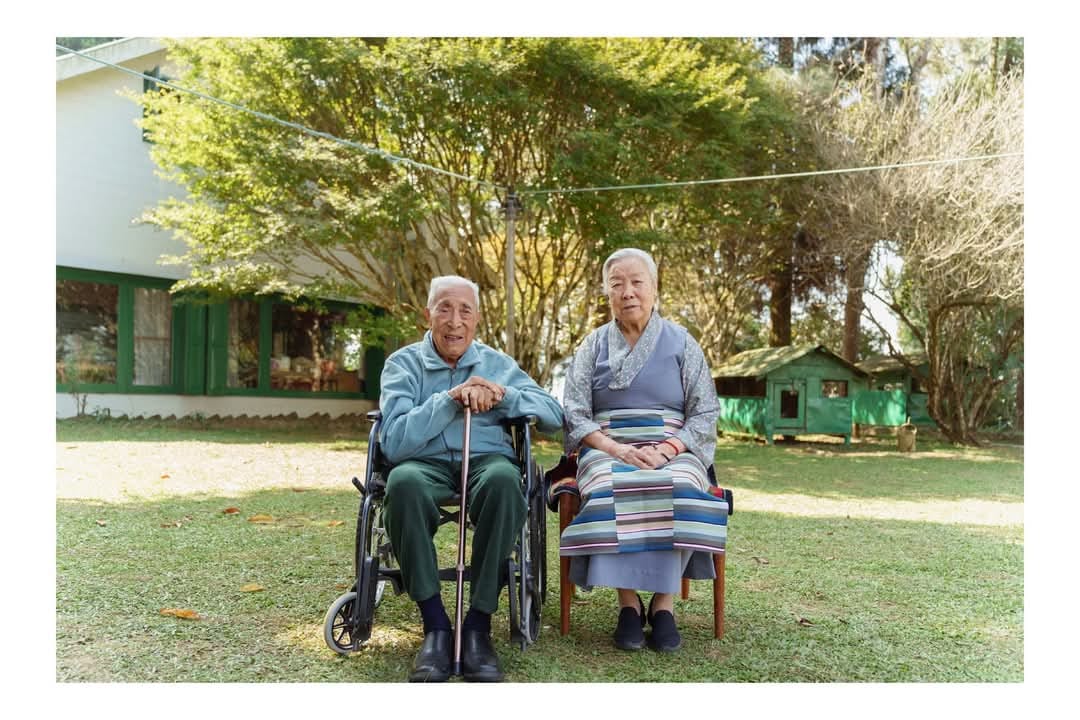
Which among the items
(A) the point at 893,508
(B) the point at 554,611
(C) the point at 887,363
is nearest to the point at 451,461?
(B) the point at 554,611

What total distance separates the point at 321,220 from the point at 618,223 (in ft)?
10.0

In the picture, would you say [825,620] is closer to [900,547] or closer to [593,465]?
[593,465]

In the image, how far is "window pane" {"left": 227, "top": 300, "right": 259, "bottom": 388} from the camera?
11930 millimetres

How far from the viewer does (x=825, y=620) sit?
3199 millimetres

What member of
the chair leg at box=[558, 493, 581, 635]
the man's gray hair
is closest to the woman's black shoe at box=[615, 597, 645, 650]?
the chair leg at box=[558, 493, 581, 635]

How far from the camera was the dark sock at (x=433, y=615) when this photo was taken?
8.64 feet

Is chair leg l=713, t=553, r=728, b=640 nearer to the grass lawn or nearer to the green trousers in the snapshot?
the grass lawn

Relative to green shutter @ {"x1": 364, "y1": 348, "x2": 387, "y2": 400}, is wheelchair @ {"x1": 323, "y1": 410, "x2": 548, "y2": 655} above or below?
below

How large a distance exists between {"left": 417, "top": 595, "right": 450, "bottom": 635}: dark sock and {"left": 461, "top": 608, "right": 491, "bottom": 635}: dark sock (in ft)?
0.18

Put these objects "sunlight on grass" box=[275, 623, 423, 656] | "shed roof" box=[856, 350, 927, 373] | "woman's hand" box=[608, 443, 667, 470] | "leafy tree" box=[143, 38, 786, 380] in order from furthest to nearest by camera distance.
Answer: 1. "shed roof" box=[856, 350, 927, 373]
2. "leafy tree" box=[143, 38, 786, 380]
3. "woman's hand" box=[608, 443, 667, 470]
4. "sunlight on grass" box=[275, 623, 423, 656]

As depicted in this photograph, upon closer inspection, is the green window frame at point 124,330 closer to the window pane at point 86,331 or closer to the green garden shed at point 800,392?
the window pane at point 86,331

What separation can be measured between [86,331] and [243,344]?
1990 millimetres

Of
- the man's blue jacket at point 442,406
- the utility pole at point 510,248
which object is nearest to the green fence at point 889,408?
the utility pole at point 510,248
